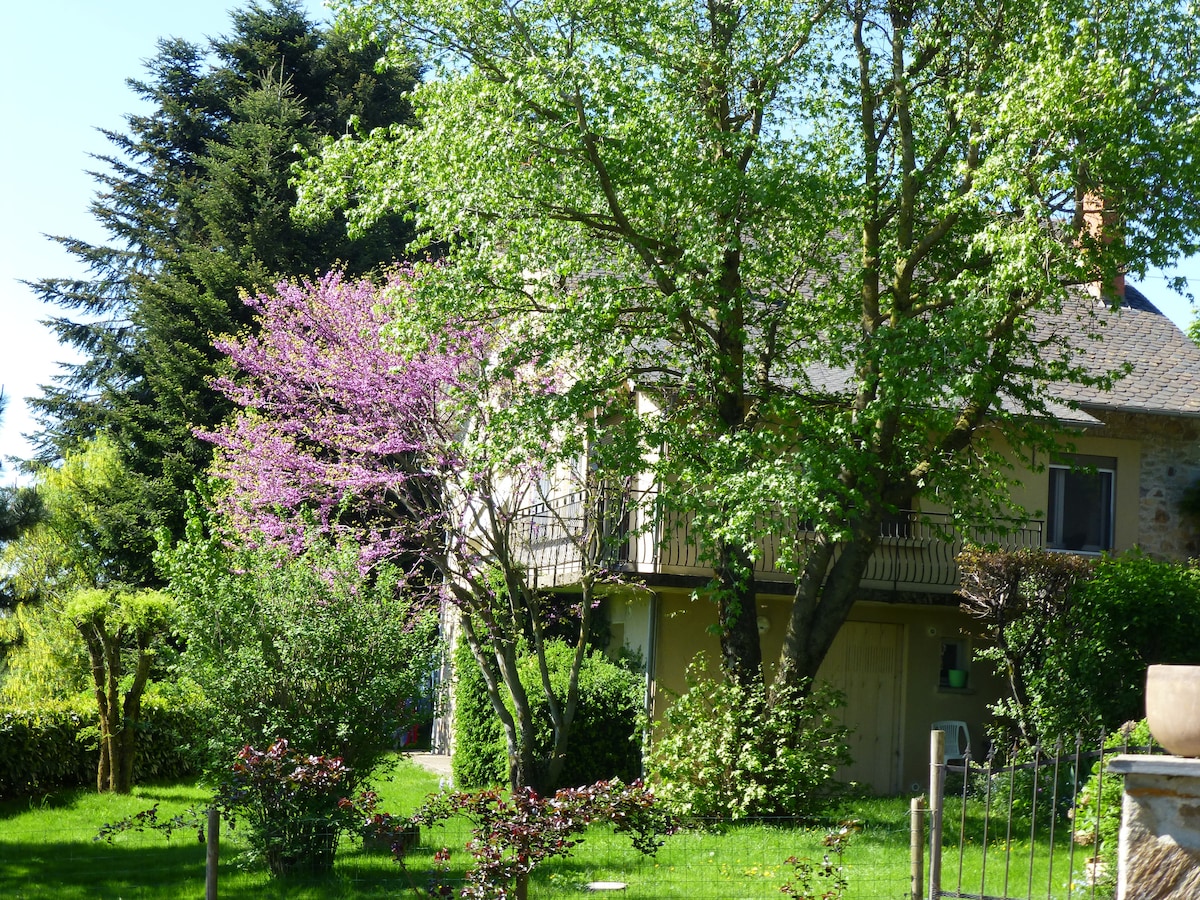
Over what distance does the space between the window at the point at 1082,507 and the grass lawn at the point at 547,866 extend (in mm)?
7449

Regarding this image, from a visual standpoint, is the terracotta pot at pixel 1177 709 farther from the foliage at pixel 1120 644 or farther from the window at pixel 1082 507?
the window at pixel 1082 507

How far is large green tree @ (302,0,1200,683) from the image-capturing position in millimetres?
11594

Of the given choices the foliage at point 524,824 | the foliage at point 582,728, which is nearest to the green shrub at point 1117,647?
the foliage at point 582,728

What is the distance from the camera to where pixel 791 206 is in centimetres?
1239

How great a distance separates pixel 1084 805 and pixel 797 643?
4.49m

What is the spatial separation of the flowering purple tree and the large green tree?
2.89ft

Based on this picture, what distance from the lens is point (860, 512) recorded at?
531 inches

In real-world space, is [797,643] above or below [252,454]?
below

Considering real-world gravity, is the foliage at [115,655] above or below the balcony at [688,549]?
below

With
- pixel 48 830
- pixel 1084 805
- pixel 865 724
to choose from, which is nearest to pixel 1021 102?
pixel 1084 805

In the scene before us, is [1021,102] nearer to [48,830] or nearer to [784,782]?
[784,782]

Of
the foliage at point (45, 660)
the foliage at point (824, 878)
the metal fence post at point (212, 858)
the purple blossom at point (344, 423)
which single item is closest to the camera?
the foliage at point (824, 878)

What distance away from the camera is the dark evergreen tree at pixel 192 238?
25906 mm

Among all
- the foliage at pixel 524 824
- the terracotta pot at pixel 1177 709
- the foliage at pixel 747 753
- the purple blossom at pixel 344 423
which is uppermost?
the purple blossom at pixel 344 423
